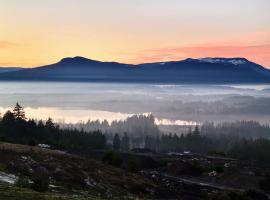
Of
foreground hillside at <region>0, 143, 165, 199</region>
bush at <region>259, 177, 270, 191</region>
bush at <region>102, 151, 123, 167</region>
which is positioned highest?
foreground hillside at <region>0, 143, 165, 199</region>

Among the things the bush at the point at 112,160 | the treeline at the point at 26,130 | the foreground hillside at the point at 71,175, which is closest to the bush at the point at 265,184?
the bush at the point at 112,160

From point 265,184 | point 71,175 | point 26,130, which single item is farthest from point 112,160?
point 26,130

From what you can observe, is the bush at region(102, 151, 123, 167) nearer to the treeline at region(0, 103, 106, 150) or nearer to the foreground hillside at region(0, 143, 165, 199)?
the foreground hillside at region(0, 143, 165, 199)

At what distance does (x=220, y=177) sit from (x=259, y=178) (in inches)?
352

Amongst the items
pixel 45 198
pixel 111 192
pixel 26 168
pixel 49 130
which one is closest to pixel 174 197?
pixel 111 192

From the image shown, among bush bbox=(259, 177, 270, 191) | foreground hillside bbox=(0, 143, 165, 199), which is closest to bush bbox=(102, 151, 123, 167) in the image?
foreground hillside bbox=(0, 143, 165, 199)

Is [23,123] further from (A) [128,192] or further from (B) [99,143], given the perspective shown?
(A) [128,192]

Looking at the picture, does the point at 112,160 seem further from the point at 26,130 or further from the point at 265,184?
the point at 26,130

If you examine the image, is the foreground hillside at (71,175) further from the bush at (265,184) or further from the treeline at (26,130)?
the treeline at (26,130)

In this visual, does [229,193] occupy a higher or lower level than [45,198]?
lower

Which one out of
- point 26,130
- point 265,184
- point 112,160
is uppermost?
point 26,130

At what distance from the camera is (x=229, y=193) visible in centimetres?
8394

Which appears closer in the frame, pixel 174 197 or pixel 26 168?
pixel 26 168

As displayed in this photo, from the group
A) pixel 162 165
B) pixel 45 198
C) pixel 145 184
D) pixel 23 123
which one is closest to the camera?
pixel 45 198
